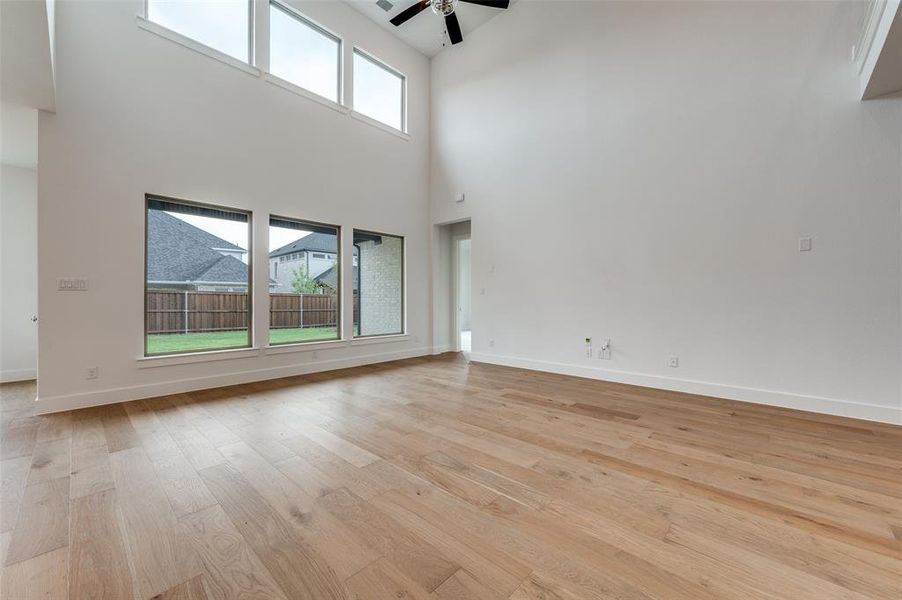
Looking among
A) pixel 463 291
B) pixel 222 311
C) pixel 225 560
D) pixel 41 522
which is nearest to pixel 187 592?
pixel 225 560

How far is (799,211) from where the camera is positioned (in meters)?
3.46

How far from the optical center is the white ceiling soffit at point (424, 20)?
18.4ft

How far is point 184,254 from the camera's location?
4188 millimetres

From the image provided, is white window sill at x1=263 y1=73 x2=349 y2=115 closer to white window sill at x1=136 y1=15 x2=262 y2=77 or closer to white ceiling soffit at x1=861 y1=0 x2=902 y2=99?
white window sill at x1=136 y1=15 x2=262 y2=77

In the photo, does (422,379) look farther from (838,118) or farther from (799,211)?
(838,118)

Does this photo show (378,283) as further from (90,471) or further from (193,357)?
(90,471)

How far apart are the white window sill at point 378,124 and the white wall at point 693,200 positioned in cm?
138

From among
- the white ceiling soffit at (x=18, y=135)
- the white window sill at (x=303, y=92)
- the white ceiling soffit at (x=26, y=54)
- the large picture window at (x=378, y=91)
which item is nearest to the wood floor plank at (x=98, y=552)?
the white ceiling soffit at (x=26, y=54)

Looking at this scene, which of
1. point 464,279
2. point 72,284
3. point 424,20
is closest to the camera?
point 72,284

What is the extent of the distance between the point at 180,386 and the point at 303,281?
1951 millimetres

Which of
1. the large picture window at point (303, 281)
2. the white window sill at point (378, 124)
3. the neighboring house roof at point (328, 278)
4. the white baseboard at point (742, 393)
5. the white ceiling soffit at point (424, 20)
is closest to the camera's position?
the white baseboard at point (742, 393)

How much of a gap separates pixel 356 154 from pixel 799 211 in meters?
5.56

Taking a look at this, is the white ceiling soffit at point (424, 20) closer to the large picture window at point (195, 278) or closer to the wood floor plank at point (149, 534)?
the large picture window at point (195, 278)

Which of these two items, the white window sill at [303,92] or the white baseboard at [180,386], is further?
the white window sill at [303,92]
